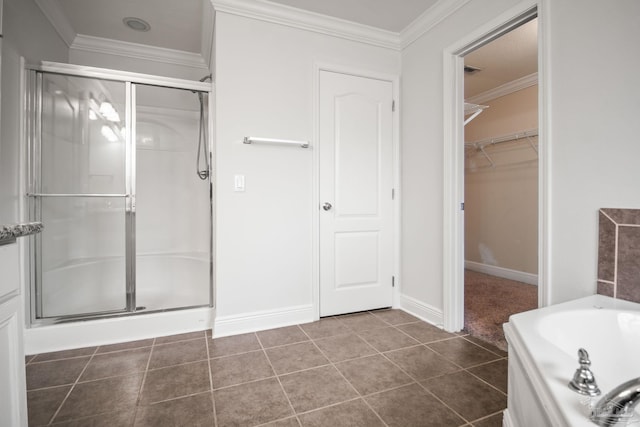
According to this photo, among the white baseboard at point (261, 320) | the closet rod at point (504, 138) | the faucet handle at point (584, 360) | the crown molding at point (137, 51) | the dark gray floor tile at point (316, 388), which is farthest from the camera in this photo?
the closet rod at point (504, 138)

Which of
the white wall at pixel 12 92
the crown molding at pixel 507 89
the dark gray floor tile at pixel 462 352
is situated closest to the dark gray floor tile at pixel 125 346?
the white wall at pixel 12 92

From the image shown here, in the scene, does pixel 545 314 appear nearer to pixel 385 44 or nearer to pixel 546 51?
pixel 546 51

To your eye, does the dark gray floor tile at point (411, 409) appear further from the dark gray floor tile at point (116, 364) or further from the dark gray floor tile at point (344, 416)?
the dark gray floor tile at point (116, 364)

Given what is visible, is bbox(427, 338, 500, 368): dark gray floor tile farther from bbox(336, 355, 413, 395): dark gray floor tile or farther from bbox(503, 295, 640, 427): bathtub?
bbox(503, 295, 640, 427): bathtub

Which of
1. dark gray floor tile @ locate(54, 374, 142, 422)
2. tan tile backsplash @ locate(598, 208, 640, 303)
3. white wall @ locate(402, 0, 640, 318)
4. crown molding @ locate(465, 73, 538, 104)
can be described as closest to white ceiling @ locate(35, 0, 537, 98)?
crown molding @ locate(465, 73, 538, 104)

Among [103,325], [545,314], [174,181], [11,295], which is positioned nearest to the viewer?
[11,295]

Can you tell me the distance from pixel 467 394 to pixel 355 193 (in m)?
1.62

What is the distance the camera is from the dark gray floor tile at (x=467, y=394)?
4.61ft

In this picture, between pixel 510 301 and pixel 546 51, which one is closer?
pixel 546 51

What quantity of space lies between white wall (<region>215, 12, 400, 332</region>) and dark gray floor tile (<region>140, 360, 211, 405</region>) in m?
0.50

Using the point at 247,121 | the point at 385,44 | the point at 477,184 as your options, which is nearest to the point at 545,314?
the point at 247,121

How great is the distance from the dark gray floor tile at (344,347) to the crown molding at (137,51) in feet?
9.89

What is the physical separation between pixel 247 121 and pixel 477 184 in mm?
3410

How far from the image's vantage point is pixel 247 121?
2289mm
